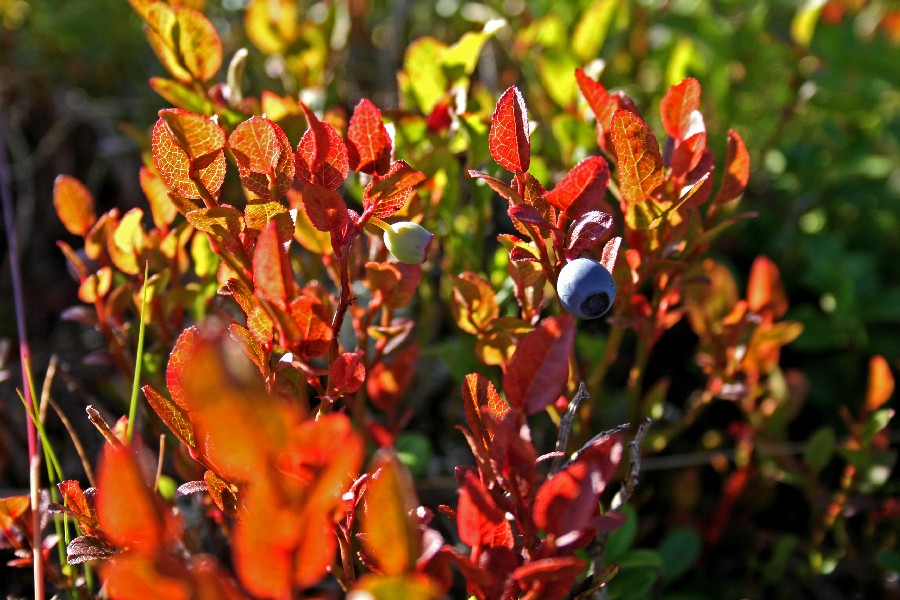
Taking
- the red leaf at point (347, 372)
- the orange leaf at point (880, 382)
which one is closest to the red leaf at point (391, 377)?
the red leaf at point (347, 372)

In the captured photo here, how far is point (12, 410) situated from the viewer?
1428 millimetres

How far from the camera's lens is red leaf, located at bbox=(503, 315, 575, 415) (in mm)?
683

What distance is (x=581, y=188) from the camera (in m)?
0.79

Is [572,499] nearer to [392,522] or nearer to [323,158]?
[392,522]

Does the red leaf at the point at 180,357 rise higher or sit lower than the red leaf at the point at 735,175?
higher

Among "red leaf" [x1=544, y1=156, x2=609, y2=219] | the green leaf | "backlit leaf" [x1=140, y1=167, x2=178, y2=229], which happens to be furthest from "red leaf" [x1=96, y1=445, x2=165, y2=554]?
the green leaf

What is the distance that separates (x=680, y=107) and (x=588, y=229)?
0.85 ft

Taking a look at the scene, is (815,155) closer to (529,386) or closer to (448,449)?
(448,449)

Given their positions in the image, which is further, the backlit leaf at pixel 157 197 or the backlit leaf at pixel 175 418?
the backlit leaf at pixel 157 197

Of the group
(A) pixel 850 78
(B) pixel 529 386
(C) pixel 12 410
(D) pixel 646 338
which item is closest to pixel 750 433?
(D) pixel 646 338

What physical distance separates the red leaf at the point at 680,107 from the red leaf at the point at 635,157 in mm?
119

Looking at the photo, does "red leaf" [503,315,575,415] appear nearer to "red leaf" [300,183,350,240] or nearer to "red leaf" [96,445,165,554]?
"red leaf" [300,183,350,240]

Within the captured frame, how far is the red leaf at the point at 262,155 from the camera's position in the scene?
766 millimetres

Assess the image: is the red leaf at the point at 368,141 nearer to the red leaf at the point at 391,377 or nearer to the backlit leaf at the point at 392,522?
the red leaf at the point at 391,377
